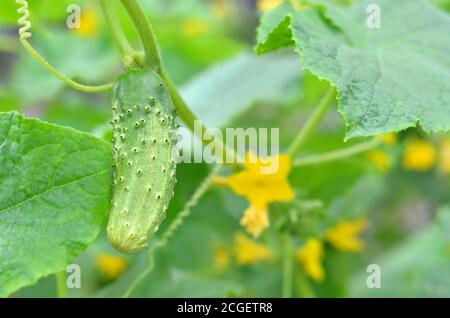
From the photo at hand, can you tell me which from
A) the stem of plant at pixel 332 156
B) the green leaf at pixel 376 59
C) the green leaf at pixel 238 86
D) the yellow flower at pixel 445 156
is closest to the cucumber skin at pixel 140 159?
the green leaf at pixel 376 59

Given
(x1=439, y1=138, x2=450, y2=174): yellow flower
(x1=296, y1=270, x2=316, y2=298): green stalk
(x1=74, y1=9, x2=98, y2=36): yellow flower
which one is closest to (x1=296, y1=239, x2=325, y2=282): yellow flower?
(x1=296, y1=270, x2=316, y2=298): green stalk

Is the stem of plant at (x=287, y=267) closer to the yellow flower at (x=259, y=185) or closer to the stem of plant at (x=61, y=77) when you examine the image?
the yellow flower at (x=259, y=185)

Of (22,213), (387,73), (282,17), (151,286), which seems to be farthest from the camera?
(151,286)

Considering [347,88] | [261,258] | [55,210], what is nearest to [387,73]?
[347,88]

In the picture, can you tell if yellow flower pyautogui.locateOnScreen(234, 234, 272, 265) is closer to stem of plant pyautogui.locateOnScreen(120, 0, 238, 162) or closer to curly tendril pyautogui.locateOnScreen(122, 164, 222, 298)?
curly tendril pyautogui.locateOnScreen(122, 164, 222, 298)

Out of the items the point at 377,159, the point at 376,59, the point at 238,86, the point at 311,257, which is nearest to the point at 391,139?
the point at 377,159
